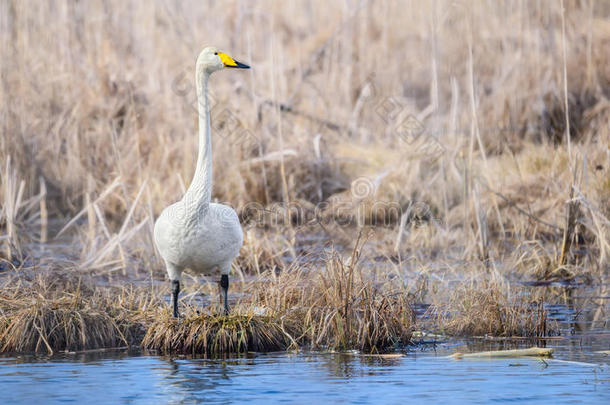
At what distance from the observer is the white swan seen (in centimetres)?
731

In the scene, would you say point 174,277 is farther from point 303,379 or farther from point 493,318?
point 493,318

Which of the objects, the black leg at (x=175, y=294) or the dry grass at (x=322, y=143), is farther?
the dry grass at (x=322, y=143)

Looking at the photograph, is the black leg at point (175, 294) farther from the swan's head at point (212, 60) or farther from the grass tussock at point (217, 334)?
the swan's head at point (212, 60)

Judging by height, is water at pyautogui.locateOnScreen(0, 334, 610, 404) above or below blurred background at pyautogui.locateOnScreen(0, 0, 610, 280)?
below

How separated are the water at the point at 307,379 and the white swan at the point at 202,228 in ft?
2.86

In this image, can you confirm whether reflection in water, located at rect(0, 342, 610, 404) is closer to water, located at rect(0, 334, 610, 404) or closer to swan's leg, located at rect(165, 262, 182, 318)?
water, located at rect(0, 334, 610, 404)

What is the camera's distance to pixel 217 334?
22.9 ft

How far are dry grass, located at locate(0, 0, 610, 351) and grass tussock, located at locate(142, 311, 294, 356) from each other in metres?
0.85

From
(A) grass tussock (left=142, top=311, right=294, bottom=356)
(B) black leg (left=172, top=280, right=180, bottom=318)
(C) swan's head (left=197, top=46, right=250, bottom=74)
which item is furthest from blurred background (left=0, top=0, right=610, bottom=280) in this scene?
(A) grass tussock (left=142, top=311, right=294, bottom=356)

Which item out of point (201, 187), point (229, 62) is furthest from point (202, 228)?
point (229, 62)

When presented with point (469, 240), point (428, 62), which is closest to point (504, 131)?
point (428, 62)

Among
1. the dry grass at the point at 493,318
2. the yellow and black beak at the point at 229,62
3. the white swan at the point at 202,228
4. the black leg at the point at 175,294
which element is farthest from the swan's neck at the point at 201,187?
the dry grass at the point at 493,318

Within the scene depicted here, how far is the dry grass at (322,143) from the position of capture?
1058 centimetres

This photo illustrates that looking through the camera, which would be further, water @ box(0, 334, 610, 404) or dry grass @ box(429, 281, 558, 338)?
dry grass @ box(429, 281, 558, 338)
